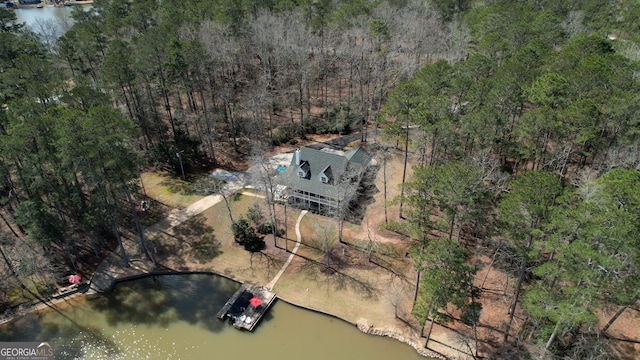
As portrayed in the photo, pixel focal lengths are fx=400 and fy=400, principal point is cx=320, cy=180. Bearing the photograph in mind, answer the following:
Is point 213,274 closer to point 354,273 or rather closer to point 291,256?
point 291,256

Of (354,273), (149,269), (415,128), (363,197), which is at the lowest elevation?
(149,269)

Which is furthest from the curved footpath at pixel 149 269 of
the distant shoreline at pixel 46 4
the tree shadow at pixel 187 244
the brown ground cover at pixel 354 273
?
the distant shoreline at pixel 46 4

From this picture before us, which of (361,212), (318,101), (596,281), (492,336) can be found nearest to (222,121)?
(318,101)

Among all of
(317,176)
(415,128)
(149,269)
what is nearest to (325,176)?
(317,176)

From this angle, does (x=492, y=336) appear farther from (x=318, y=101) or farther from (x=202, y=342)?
(x=318, y=101)

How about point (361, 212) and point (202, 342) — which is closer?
point (202, 342)
